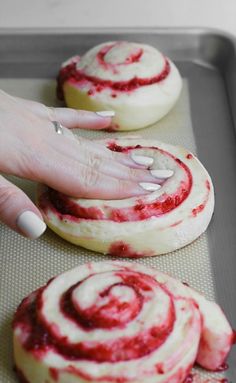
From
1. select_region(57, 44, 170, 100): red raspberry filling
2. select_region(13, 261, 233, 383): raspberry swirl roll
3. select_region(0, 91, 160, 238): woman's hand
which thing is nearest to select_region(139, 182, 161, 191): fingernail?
select_region(0, 91, 160, 238): woman's hand

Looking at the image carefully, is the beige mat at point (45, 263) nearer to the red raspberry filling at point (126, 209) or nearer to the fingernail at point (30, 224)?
the red raspberry filling at point (126, 209)

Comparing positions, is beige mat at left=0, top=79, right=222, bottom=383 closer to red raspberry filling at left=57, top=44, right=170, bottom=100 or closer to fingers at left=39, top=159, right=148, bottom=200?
fingers at left=39, top=159, right=148, bottom=200

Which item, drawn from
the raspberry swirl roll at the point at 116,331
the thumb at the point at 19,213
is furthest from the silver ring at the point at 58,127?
the raspberry swirl roll at the point at 116,331

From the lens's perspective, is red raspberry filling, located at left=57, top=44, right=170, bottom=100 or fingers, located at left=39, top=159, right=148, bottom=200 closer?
fingers, located at left=39, top=159, right=148, bottom=200

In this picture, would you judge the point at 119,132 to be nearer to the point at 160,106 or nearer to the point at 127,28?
the point at 160,106

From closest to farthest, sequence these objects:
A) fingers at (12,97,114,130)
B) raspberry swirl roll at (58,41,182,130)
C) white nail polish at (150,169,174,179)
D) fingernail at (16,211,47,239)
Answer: fingernail at (16,211,47,239) < white nail polish at (150,169,174,179) < fingers at (12,97,114,130) < raspberry swirl roll at (58,41,182,130)

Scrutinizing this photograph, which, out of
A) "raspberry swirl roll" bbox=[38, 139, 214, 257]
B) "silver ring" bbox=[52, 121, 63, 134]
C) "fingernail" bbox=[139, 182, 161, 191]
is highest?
"silver ring" bbox=[52, 121, 63, 134]

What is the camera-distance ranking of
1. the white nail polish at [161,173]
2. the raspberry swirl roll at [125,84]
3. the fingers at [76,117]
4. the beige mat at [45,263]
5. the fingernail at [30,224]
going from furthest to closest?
the raspberry swirl roll at [125,84]
the fingers at [76,117]
the white nail polish at [161,173]
the beige mat at [45,263]
the fingernail at [30,224]

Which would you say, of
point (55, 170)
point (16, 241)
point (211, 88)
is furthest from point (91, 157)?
point (211, 88)
